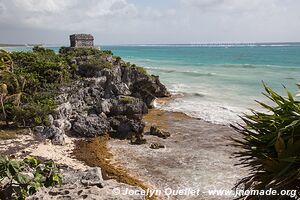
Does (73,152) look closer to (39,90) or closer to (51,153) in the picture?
(51,153)

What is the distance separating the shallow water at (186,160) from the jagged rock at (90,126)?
135 cm

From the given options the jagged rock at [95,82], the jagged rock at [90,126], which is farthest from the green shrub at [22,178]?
the jagged rock at [95,82]

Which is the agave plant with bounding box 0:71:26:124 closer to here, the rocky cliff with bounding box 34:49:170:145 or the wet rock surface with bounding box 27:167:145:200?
the rocky cliff with bounding box 34:49:170:145

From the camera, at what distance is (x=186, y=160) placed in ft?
54.7

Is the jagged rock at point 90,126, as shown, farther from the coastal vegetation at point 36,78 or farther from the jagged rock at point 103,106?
the jagged rock at point 103,106

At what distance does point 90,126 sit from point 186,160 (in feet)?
22.6

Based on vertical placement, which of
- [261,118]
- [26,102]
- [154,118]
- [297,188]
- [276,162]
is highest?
[261,118]

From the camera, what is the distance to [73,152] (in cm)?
1736

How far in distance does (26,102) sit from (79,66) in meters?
9.77

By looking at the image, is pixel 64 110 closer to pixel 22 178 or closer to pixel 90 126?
pixel 90 126

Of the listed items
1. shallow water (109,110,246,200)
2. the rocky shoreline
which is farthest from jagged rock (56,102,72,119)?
shallow water (109,110,246,200)

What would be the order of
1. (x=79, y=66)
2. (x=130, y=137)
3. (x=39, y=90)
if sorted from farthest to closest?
(x=79, y=66) < (x=39, y=90) < (x=130, y=137)

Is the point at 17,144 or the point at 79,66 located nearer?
the point at 17,144

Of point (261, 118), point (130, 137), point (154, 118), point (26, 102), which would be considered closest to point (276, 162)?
point (261, 118)
